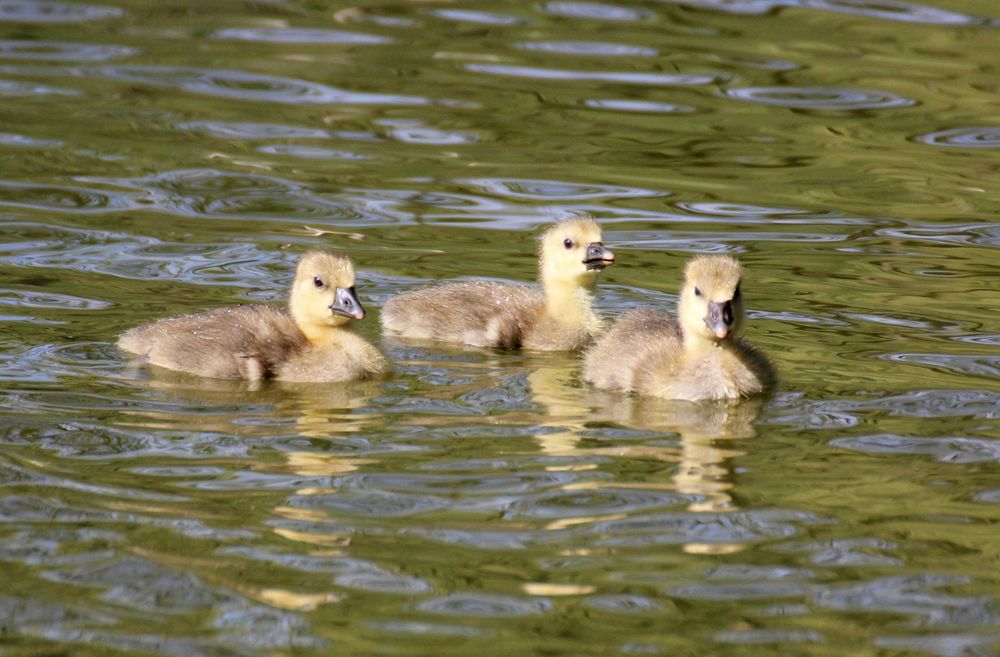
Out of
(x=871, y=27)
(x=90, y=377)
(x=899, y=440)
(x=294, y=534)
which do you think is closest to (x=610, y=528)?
(x=294, y=534)

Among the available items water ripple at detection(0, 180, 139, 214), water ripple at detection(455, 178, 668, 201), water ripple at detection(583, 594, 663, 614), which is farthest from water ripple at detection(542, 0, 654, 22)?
water ripple at detection(583, 594, 663, 614)

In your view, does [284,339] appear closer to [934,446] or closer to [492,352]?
[492,352]

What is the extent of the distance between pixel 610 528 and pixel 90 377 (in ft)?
9.82

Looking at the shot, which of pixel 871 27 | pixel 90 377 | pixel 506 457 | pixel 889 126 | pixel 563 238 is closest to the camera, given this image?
pixel 506 457

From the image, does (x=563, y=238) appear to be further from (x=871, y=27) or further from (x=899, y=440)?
(x=871, y=27)

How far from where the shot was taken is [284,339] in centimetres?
866

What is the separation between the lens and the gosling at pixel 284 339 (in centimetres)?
850

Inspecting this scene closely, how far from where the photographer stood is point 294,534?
20.6 ft

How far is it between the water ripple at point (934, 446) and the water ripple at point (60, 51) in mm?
10907

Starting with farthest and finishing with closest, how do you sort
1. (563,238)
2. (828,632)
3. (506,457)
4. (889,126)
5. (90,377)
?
(889,126)
(563,238)
(90,377)
(506,457)
(828,632)

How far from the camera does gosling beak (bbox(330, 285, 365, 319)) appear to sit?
8.68 metres

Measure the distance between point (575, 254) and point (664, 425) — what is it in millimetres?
2072

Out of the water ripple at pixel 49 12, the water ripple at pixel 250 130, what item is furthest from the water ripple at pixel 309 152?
the water ripple at pixel 49 12

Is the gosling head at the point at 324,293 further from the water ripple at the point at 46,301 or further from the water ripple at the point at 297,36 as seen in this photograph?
the water ripple at the point at 297,36
